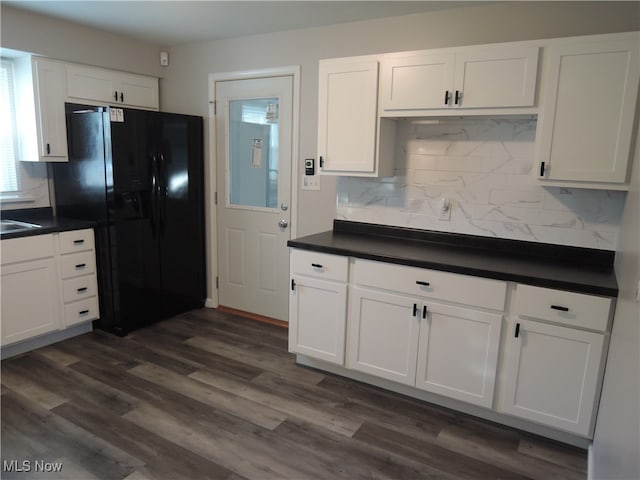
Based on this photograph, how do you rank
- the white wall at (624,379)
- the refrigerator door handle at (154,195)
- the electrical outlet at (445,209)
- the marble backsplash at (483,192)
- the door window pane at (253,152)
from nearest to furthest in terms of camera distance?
1. the white wall at (624,379)
2. the marble backsplash at (483,192)
3. the electrical outlet at (445,209)
4. the refrigerator door handle at (154,195)
5. the door window pane at (253,152)

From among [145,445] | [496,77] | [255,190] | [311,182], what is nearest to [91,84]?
[255,190]

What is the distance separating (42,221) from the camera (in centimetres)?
344

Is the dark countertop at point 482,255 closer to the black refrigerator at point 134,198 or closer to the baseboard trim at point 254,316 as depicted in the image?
the baseboard trim at point 254,316

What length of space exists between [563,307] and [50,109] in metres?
3.73

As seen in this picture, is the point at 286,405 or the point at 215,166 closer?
the point at 286,405

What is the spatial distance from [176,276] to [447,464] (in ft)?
8.90

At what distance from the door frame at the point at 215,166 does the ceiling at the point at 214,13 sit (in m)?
0.32

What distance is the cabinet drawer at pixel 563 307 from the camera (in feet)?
6.73

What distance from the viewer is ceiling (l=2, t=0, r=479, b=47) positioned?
283 cm

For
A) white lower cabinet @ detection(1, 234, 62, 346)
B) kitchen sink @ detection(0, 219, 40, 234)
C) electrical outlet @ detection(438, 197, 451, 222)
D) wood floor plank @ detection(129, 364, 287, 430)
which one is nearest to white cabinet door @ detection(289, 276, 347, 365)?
wood floor plank @ detection(129, 364, 287, 430)

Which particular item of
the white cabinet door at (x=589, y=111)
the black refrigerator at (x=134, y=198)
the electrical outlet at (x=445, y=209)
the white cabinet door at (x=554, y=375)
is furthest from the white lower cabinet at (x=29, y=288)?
the white cabinet door at (x=589, y=111)

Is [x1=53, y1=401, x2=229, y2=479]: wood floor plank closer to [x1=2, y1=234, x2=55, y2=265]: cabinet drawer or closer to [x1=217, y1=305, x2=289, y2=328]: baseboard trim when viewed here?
[x1=2, y1=234, x2=55, y2=265]: cabinet drawer

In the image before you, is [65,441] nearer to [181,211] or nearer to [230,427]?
[230,427]

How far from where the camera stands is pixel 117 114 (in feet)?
10.7
